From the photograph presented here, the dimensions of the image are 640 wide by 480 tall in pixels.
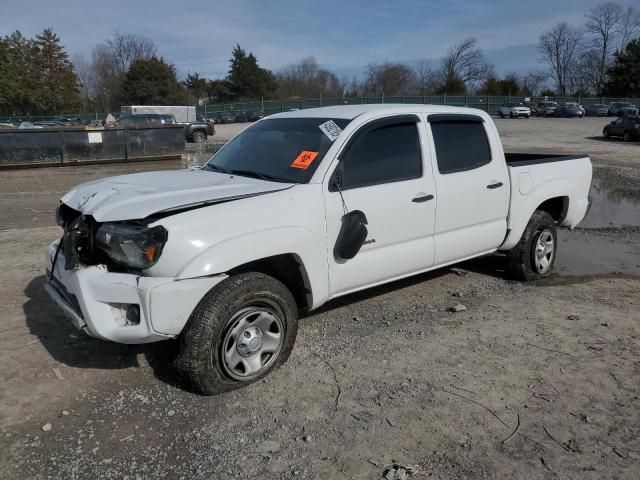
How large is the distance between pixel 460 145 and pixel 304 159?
165 cm

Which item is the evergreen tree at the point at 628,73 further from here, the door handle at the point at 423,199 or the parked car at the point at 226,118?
the door handle at the point at 423,199

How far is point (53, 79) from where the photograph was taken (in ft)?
216

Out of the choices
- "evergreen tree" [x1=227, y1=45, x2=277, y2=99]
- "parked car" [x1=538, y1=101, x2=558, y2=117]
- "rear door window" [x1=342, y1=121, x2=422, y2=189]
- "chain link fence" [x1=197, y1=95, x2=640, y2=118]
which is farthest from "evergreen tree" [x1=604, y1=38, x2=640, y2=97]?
"rear door window" [x1=342, y1=121, x2=422, y2=189]

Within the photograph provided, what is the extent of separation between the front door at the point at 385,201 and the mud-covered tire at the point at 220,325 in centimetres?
58

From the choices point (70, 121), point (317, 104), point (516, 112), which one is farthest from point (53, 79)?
point (516, 112)

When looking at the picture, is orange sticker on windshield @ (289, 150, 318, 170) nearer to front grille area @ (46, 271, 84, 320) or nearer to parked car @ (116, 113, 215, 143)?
front grille area @ (46, 271, 84, 320)

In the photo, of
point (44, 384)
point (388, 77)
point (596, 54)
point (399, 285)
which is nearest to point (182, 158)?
point (399, 285)

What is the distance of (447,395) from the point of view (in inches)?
138

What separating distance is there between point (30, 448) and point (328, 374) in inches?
73.2

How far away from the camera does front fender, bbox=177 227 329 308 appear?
125 inches

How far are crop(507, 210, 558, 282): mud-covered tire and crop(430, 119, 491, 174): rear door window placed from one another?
992 millimetres

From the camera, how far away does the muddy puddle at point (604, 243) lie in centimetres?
647

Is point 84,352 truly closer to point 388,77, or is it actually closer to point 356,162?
point 356,162

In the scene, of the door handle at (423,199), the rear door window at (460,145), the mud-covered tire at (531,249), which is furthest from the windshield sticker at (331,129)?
the mud-covered tire at (531,249)
